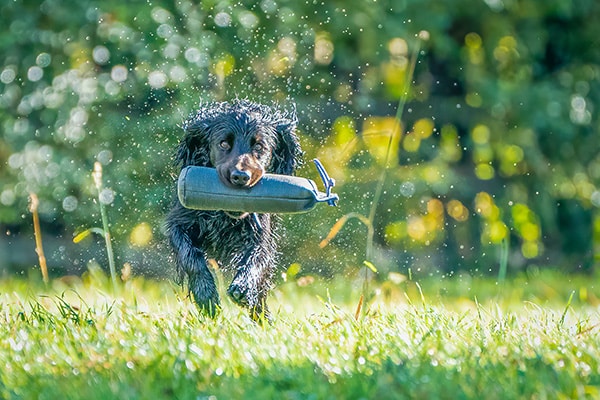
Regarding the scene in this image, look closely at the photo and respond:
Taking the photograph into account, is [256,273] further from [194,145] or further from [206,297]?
[194,145]

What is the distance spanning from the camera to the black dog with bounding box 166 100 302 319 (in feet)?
14.5

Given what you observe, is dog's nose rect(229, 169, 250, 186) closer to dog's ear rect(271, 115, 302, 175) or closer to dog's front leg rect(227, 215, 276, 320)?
dog's front leg rect(227, 215, 276, 320)

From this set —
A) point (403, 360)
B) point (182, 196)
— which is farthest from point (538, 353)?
point (182, 196)

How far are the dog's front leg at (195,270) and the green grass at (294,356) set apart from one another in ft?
1.01

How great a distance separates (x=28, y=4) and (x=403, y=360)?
7430mm

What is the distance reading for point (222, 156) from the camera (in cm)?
454

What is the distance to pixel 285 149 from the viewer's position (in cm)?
503

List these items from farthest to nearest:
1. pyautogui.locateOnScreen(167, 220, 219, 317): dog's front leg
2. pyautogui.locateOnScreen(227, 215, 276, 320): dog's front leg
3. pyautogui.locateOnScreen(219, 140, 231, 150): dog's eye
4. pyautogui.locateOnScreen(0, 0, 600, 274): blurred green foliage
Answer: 1. pyautogui.locateOnScreen(0, 0, 600, 274): blurred green foliage
2. pyautogui.locateOnScreen(219, 140, 231, 150): dog's eye
3. pyautogui.locateOnScreen(167, 220, 219, 317): dog's front leg
4. pyautogui.locateOnScreen(227, 215, 276, 320): dog's front leg

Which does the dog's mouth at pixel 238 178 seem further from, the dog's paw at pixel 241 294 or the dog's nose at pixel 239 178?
the dog's paw at pixel 241 294

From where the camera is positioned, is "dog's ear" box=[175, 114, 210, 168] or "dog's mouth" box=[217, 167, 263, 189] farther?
"dog's ear" box=[175, 114, 210, 168]

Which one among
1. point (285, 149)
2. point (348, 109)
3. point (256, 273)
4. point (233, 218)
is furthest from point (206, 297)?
point (348, 109)

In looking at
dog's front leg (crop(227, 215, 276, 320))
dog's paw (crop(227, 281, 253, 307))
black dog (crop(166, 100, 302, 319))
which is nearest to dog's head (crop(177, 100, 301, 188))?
black dog (crop(166, 100, 302, 319))

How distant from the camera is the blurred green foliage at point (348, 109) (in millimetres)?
8680

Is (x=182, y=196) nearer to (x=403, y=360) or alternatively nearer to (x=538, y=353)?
(x=403, y=360)
